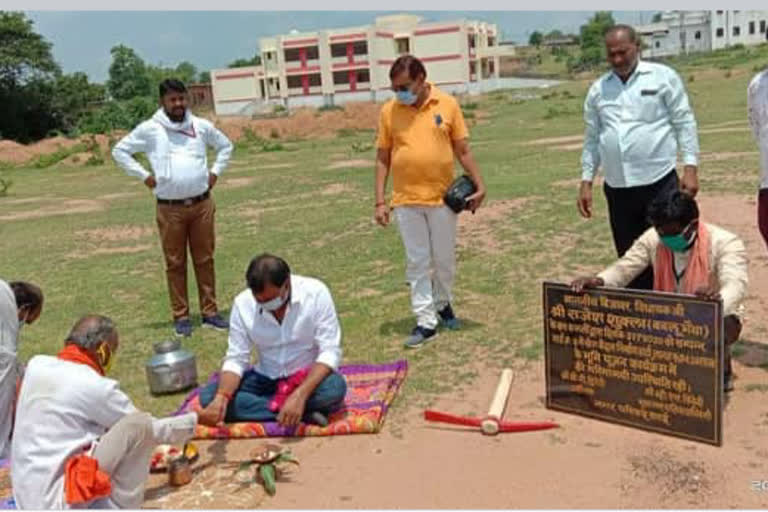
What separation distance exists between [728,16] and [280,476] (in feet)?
309

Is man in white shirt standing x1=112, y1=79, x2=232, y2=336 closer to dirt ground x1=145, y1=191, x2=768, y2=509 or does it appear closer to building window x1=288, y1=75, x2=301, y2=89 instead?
dirt ground x1=145, y1=191, x2=768, y2=509

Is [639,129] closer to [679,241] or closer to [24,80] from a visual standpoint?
[679,241]

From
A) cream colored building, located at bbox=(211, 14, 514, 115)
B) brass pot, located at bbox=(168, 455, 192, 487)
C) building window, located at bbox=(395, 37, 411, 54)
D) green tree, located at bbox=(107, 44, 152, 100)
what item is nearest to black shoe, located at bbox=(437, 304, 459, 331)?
brass pot, located at bbox=(168, 455, 192, 487)

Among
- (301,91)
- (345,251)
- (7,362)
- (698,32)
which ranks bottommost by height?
(345,251)

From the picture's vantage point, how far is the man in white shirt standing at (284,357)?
4.57 meters

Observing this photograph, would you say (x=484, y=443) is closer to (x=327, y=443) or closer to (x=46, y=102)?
(x=327, y=443)

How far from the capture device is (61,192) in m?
23.2

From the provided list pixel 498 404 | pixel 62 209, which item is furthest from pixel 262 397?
pixel 62 209

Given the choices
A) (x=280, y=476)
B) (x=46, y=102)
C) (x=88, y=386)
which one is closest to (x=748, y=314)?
(x=280, y=476)

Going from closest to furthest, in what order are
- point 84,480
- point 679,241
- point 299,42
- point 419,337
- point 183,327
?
point 84,480 < point 679,241 < point 419,337 < point 183,327 < point 299,42

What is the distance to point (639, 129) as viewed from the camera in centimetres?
513

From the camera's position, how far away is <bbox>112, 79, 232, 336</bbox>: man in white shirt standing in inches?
266

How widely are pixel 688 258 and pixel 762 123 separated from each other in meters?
1.24

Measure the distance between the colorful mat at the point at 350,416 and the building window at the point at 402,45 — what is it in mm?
65479
